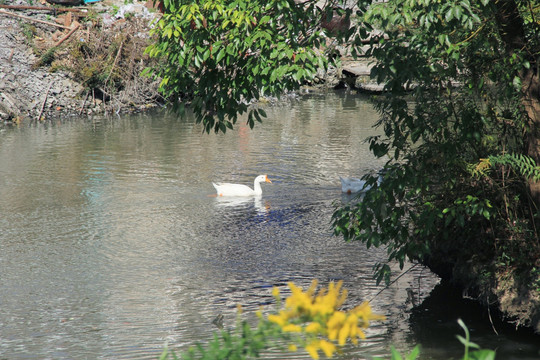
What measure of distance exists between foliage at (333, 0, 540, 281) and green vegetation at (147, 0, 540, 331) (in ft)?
0.05

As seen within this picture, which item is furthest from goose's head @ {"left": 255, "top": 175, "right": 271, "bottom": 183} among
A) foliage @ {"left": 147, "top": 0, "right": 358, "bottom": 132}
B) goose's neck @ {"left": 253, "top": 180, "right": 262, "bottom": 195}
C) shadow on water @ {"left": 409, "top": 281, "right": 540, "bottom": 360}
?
foliage @ {"left": 147, "top": 0, "right": 358, "bottom": 132}

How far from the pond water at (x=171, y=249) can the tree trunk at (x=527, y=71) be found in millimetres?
1939

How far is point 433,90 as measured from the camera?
703cm

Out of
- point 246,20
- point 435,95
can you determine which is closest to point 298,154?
point 435,95

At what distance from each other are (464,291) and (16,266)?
600 cm

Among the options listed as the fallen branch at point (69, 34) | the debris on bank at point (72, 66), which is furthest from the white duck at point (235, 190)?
the fallen branch at point (69, 34)

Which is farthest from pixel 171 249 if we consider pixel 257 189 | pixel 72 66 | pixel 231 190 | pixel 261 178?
pixel 72 66

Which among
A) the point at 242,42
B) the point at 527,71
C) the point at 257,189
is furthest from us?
the point at 257,189

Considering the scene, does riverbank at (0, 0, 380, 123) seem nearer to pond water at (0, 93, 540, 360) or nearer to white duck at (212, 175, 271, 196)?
pond water at (0, 93, 540, 360)

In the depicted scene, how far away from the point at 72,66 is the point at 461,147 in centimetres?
2083

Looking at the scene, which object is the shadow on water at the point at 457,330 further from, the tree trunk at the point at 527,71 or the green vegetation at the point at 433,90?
the tree trunk at the point at 527,71

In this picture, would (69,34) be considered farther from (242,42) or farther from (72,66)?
(242,42)

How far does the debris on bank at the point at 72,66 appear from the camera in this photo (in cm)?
2516

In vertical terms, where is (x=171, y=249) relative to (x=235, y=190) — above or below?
below
